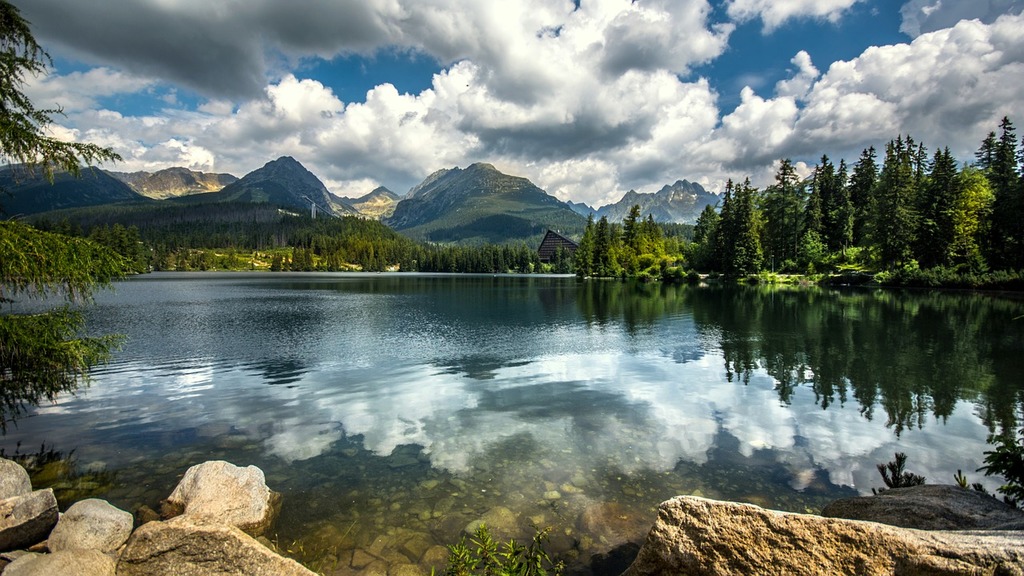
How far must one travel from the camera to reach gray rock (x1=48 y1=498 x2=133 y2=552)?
7902mm

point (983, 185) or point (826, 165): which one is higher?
point (826, 165)

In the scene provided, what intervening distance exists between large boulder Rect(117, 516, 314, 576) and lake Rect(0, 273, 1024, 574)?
1924 millimetres

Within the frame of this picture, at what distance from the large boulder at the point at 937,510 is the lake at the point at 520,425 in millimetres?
3019

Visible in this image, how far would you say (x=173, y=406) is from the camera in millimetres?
18562

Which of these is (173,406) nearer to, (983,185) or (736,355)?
(736,355)

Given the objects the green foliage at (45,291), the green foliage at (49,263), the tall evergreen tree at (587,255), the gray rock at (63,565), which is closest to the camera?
the gray rock at (63,565)

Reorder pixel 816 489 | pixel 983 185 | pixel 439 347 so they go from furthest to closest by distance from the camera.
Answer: pixel 983 185 < pixel 439 347 < pixel 816 489

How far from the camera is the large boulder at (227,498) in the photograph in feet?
31.1

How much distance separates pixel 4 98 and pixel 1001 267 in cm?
10811

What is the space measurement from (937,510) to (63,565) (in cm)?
1268

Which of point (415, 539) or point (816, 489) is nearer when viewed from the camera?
point (415, 539)

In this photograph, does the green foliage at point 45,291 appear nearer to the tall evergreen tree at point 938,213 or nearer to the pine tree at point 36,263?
the pine tree at point 36,263

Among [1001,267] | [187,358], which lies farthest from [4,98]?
[1001,267]

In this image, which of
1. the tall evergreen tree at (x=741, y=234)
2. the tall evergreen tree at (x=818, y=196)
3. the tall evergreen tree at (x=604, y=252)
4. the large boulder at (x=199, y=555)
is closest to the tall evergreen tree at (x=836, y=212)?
the tall evergreen tree at (x=818, y=196)
